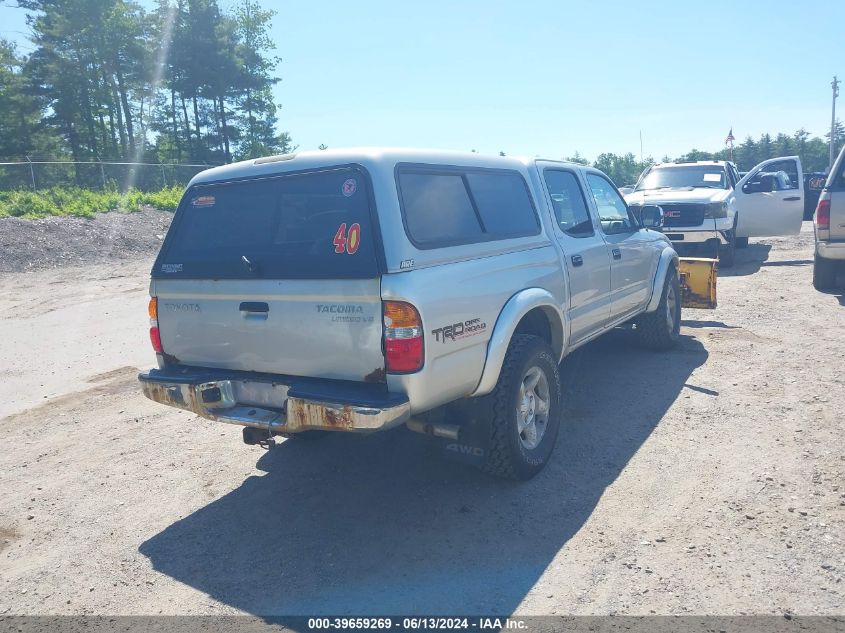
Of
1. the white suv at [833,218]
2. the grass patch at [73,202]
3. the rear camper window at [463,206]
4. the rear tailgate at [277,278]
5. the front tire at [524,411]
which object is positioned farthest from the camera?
the grass patch at [73,202]

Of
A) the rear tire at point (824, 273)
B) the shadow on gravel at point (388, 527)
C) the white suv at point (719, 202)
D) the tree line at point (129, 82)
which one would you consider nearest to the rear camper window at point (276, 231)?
the shadow on gravel at point (388, 527)

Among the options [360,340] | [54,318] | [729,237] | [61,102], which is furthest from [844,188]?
[61,102]

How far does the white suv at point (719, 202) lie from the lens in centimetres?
1194

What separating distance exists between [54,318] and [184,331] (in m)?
7.64

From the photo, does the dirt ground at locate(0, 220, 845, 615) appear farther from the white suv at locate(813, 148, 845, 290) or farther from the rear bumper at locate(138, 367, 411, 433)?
the white suv at locate(813, 148, 845, 290)

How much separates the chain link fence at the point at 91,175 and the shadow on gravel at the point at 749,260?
21121 millimetres

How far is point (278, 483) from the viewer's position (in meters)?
4.49

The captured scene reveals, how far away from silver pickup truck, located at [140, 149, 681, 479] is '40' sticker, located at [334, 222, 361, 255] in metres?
0.01

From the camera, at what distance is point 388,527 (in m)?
3.82

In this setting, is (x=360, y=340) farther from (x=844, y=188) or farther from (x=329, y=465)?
(x=844, y=188)

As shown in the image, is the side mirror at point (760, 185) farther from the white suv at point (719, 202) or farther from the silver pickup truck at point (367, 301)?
the silver pickup truck at point (367, 301)

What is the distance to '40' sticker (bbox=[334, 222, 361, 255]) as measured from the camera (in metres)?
3.45

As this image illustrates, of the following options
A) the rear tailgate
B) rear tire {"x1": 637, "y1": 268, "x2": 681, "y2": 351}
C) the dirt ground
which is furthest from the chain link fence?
rear tire {"x1": 637, "y1": 268, "x2": 681, "y2": 351}

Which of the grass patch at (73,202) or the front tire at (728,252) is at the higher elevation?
the grass patch at (73,202)
